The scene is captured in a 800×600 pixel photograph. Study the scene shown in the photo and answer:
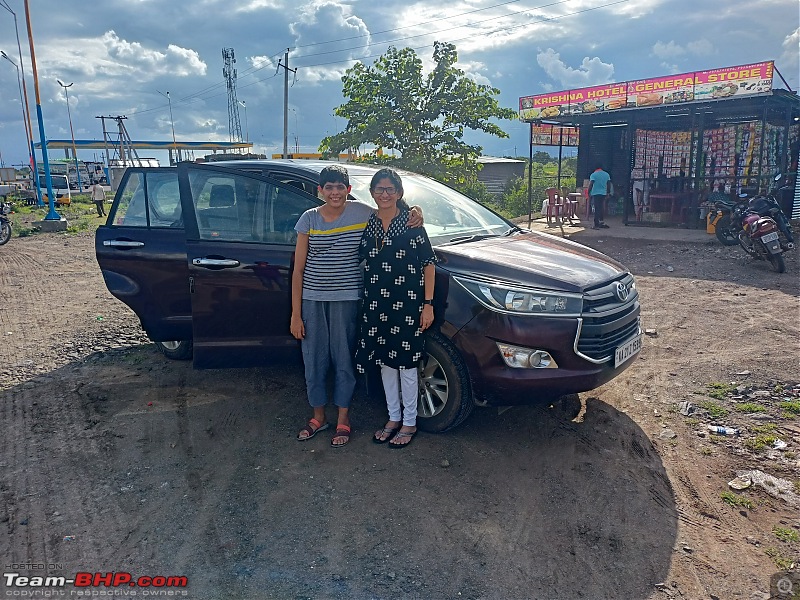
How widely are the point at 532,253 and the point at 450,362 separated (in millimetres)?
965

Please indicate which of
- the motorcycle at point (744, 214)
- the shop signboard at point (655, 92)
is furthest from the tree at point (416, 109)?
the motorcycle at point (744, 214)

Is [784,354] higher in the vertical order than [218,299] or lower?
lower

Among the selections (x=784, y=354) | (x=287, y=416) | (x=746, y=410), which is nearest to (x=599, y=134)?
(x=784, y=354)

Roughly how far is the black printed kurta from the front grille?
37.2 inches

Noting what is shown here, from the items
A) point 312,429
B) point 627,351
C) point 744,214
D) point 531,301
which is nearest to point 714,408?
point 627,351

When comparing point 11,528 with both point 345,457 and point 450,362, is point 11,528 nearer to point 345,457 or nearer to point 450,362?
point 345,457

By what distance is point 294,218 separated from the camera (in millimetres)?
4086

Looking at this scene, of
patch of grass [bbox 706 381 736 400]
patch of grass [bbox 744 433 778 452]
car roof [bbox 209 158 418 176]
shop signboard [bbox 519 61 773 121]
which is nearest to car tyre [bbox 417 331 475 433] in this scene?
car roof [bbox 209 158 418 176]

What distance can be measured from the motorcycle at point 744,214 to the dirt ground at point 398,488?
17.3ft

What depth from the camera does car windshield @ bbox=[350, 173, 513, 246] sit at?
4113 millimetres

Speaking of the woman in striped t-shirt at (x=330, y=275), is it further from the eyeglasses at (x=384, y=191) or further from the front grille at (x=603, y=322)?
the front grille at (x=603, y=322)

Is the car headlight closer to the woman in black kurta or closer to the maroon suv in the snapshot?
the maroon suv

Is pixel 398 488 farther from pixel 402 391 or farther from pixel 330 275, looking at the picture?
pixel 330 275

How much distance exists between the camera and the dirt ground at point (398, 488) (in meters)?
2.64
